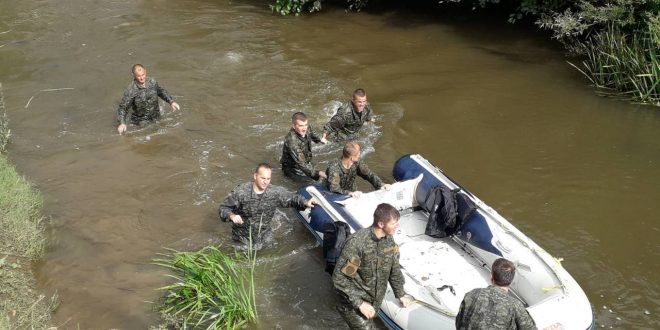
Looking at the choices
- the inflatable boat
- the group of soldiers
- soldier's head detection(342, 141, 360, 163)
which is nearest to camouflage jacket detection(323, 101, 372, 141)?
the group of soldiers

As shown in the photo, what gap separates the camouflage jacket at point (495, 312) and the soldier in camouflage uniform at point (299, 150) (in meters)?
3.35

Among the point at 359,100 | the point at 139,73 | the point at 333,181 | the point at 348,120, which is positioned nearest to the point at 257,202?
the point at 333,181

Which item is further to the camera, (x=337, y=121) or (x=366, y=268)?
(x=337, y=121)

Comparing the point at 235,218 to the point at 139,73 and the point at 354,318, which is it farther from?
the point at 139,73

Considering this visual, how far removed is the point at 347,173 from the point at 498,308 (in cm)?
316

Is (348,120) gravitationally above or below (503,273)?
below

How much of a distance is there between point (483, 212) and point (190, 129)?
499cm

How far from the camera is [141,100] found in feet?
30.7

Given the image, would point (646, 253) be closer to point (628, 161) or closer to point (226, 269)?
point (628, 161)

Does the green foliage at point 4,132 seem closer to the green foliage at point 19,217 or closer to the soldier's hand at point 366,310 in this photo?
the green foliage at point 19,217

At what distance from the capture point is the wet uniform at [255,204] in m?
6.55

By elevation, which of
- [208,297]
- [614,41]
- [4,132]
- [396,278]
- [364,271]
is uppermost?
[614,41]

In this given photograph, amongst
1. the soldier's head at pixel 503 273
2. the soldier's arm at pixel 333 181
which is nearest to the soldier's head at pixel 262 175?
the soldier's arm at pixel 333 181

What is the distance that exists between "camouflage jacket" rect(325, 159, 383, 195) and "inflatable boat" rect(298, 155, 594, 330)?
4.0 inches
